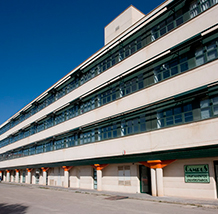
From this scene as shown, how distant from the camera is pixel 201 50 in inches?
684

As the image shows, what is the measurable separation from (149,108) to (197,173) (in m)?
6.05

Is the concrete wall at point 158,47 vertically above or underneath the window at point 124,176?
above

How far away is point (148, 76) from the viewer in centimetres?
2092

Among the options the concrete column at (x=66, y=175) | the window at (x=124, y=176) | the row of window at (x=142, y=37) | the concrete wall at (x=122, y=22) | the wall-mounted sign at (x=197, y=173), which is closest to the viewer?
the wall-mounted sign at (x=197, y=173)

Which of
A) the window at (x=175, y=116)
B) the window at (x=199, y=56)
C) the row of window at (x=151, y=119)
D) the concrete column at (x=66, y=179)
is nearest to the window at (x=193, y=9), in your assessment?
the window at (x=199, y=56)

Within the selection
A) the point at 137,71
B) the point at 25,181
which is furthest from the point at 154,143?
the point at 25,181

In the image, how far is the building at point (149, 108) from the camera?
1661 cm

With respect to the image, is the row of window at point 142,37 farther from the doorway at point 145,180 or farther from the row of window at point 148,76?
the doorway at point 145,180

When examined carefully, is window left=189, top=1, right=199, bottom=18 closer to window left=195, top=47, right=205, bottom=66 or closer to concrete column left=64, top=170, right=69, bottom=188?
window left=195, top=47, right=205, bottom=66

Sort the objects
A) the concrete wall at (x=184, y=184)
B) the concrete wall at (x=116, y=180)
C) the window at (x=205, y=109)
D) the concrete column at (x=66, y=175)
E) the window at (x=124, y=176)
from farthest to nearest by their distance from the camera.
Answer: the concrete column at (x=66, y=175) < the window at (x=124, y=176) < the concrete wall at (x=116, y=180) < the window at (x=205, y=109) < the concrete wall at (x=184, y=184)

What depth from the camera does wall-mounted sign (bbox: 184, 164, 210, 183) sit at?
1634 centimetres

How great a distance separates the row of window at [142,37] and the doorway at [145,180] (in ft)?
35.4

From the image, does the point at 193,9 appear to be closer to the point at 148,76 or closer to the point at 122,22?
the point at 148,76

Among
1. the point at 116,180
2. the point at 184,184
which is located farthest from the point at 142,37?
the point at 116,180
